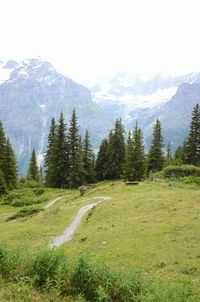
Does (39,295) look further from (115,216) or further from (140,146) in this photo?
(140,146)

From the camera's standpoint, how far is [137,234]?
26.1 meters

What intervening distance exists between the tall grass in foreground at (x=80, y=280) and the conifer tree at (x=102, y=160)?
245ft

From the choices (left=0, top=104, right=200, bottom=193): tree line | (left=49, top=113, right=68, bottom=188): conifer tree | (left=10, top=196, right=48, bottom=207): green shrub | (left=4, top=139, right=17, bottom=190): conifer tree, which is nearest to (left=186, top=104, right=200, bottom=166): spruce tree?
(left=0, top=104, right=200, bottom=193): tree line

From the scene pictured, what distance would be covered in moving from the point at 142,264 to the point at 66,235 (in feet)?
40.2

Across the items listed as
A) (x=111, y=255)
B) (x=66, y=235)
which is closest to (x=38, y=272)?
(x=111, y=255)

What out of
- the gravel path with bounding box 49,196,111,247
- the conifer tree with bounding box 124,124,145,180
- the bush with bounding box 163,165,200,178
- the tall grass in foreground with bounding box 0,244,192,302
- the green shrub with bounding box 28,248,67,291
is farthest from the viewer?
the conifer tree with bounding box 124,124,145,180

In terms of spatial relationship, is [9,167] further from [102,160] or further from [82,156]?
[102,160]

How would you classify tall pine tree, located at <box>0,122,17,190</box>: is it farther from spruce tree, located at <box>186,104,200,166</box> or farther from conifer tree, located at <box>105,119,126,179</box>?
spruce tree, located at <box>186,104,200,166</box>

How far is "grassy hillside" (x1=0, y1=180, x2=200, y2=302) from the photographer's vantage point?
778 inches

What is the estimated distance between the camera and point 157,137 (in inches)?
3346

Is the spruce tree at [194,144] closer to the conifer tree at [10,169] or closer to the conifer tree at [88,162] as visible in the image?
the conifer tree at [88,162]

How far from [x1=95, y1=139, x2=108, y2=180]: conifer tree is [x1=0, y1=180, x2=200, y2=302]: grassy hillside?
147ft

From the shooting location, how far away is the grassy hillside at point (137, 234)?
1975 centimetres

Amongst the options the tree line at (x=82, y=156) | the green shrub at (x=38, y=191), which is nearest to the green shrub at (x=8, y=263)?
the green shrub at (x=38, y=191)
